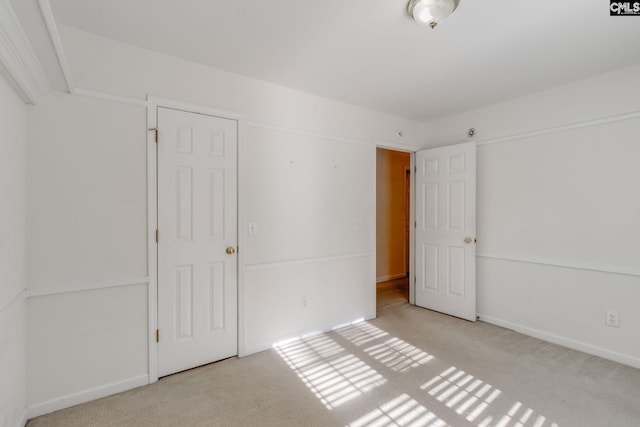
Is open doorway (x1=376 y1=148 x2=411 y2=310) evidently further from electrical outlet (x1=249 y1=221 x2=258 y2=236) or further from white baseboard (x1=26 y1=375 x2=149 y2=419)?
white baseboard (x1=26 y1=375 x2=149 y2=419)

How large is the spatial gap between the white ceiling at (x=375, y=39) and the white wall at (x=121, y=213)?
0.22 metres

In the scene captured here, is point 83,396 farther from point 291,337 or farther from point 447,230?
point 447,230

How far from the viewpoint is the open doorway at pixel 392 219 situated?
539cm

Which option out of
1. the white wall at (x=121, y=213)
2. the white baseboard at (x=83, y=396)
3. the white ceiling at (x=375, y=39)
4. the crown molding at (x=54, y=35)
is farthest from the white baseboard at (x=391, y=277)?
the crown molding at (x=54, y=35)

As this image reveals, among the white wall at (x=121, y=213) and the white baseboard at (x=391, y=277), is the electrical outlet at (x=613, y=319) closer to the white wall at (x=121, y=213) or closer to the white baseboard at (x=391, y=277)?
the white wall at (x=121, y=213)

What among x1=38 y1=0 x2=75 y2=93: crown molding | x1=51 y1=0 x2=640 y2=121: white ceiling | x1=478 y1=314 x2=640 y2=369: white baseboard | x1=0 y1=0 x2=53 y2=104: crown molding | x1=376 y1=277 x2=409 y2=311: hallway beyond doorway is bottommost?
x1=376 y1=277 x2=409 y2=311: hallway beyond doorway

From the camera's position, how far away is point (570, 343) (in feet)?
9.34

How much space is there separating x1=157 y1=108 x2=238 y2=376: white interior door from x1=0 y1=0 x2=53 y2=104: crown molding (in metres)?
0.70

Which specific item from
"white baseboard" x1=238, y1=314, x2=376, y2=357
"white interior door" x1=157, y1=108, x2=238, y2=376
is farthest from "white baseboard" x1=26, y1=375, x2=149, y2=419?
"white baseboard" x1=238, y1=314, x2=376, y2=357

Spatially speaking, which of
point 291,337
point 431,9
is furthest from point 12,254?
point 431,9

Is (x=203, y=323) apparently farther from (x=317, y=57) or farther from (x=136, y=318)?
(x=317, y=57)

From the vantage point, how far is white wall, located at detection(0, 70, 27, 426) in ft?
4.90

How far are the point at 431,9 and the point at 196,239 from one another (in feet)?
7.61

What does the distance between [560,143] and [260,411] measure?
359cm
